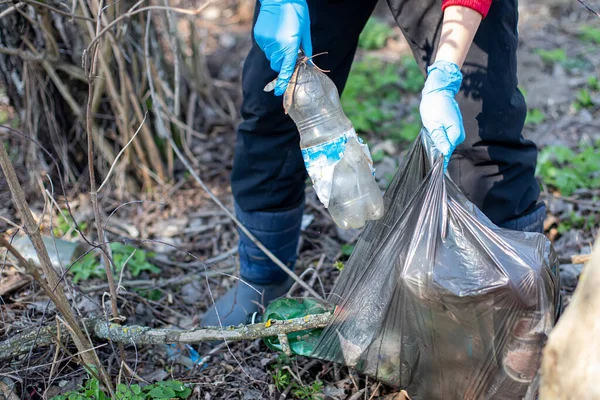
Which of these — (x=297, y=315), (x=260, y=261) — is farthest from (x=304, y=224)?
(x=297, y=315)

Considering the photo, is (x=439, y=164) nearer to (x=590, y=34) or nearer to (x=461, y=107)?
(x=461, y=107)

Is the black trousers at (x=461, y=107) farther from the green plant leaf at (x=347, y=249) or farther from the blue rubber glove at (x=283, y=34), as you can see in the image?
the green plant leaf at (x=347, y=249)

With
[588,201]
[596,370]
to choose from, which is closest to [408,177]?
[596,370]

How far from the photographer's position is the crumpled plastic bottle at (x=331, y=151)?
5.55 ft

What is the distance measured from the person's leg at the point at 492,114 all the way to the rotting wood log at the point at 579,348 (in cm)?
91

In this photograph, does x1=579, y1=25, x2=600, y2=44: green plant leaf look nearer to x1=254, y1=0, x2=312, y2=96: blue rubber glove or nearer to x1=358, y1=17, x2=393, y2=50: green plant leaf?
x1=358, y1=17, x2=393, y2=50: green plant leaf

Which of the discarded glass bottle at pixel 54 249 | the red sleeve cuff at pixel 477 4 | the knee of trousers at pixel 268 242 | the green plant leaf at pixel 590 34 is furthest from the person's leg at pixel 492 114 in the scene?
the green plant leaf at pixel 590 34

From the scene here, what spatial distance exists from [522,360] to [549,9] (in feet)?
15.3

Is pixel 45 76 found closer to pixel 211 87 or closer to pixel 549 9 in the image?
pixel 211 87

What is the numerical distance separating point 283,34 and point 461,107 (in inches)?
25.3

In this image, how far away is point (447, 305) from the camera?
1495mm

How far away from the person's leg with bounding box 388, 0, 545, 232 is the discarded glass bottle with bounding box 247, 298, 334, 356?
2.16 feet

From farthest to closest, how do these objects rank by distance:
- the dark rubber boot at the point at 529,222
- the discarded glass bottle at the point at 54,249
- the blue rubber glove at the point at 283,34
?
the discarded glass bottle at the point at 54,249
the dark rubber boot at the point at 529,222
the blue rubber glove at the point at 283,34

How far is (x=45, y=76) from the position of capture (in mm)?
2920
